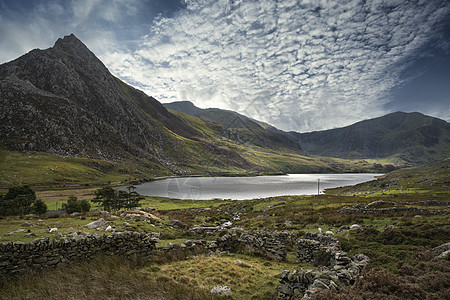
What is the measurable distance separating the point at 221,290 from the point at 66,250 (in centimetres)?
869

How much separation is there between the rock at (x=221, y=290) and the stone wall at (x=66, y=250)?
5.98 m

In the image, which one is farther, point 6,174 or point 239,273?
point 6,174

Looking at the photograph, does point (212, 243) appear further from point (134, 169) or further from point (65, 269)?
point (134, 169)

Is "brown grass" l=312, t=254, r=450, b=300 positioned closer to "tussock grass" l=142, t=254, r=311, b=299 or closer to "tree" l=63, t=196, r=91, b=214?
"tussock grass" l=142, t=254, r=311, b=299

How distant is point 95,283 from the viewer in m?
9.39

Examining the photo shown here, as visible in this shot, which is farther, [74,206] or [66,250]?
[74,206]

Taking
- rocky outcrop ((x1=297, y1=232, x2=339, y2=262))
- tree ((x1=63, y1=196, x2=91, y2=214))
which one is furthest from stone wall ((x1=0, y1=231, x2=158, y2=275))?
tree ((x1=63, y1=196, x2=91, y2=214))

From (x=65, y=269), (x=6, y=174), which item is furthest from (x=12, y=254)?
(x=6, y=174)

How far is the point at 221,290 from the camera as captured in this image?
32.4ft

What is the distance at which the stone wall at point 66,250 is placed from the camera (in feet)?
32.4

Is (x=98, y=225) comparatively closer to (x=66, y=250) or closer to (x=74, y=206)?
(x=66, y=250)

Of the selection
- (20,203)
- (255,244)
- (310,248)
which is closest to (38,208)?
(20,203)

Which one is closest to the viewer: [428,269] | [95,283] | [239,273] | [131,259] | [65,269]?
[428,269]

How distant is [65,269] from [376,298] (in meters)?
13.3
